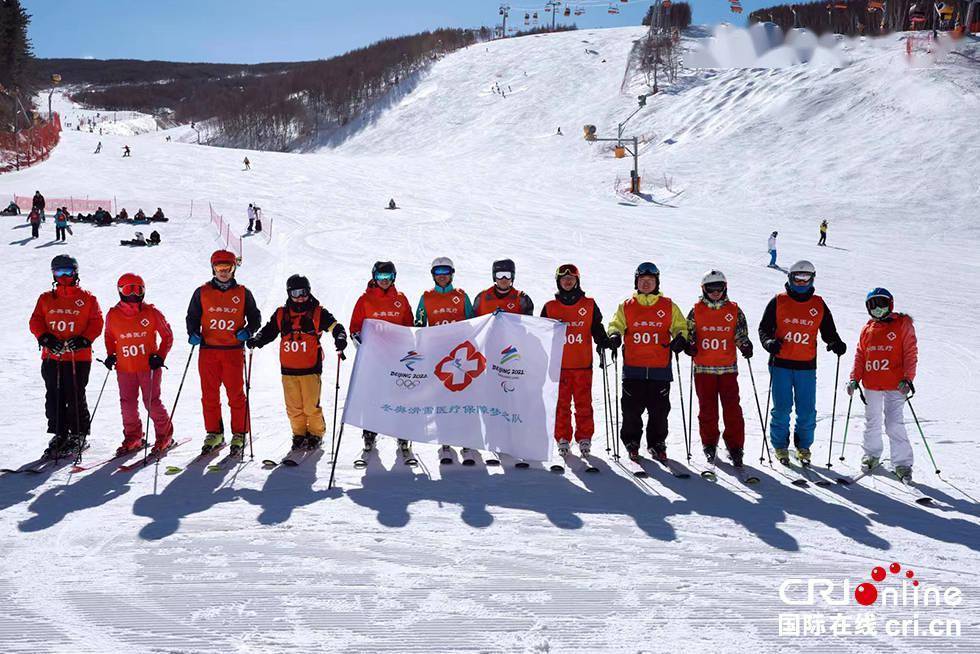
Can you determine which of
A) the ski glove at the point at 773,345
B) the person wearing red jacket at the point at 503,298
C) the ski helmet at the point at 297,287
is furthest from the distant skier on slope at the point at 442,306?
the ski glove at the point at 773,345

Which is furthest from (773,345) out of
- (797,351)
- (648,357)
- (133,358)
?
(133,358)

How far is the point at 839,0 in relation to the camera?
277 feet

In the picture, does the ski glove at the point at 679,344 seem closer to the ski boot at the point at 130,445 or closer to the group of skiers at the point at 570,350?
the group of skiers at the point at 570,350

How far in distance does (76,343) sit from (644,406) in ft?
16.6

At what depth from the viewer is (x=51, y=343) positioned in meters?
6.25

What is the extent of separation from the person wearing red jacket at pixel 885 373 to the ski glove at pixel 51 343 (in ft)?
22.5

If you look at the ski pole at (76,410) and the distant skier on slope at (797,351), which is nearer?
the distant skier on slope at (797,351)

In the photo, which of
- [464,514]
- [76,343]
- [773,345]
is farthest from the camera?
[76,343]

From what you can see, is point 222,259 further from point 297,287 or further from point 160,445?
point 160,445

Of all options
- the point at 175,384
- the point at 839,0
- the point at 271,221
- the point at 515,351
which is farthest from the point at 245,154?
the point at 839,0

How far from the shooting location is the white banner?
603cm

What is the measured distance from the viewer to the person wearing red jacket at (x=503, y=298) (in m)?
6.48

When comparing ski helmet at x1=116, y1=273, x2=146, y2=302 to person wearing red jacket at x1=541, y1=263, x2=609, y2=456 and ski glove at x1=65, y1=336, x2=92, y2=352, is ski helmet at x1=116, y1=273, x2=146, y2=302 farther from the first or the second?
person wearing red jacket at x1=541, y1=263, x2=609, y2=456

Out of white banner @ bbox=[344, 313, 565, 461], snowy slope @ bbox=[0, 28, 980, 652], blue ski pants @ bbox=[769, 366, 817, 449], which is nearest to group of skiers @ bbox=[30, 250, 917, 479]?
blue ski pants @ bbox=[769, 366, 817, 449]
